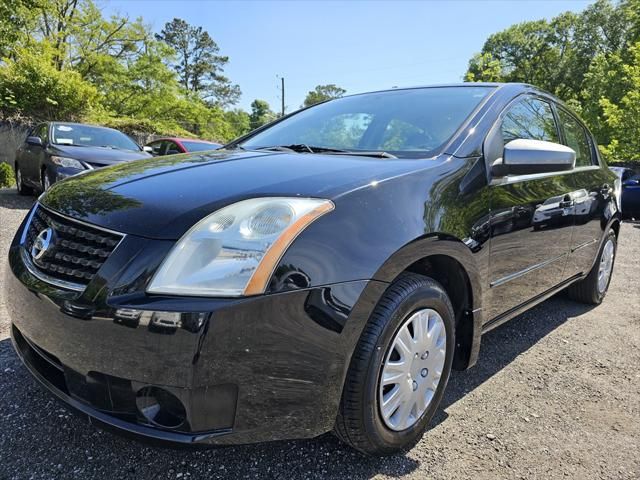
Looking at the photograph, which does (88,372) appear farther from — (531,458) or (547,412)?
(547,412)

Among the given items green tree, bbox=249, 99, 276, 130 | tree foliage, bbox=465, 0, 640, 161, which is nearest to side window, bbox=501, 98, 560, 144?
tree foliage, bbox=465, 0, 640, 161

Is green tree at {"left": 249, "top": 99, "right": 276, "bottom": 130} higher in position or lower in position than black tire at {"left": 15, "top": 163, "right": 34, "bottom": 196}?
higher

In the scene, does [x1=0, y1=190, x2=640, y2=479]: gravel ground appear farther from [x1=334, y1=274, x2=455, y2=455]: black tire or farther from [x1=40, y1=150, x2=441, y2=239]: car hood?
[x1=40, y1=150, x2=441, y2=239]: car hood

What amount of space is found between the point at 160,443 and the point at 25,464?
0.70 meters

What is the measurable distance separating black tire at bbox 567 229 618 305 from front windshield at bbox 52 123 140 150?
6.51 metres

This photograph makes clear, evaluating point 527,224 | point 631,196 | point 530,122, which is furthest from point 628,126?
point 527,224

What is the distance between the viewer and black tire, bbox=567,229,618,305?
3.69m

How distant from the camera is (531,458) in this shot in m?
1.86

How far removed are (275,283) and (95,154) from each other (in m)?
6.03

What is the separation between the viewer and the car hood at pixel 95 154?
6227 millimetres

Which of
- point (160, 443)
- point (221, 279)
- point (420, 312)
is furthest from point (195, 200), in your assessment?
point (420, 312)

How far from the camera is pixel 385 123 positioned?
2535mm

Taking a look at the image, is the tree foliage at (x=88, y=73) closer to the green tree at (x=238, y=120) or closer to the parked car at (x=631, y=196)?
the parked car at (x=631, y=196)

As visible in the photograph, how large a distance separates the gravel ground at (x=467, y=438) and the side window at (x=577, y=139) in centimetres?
141
